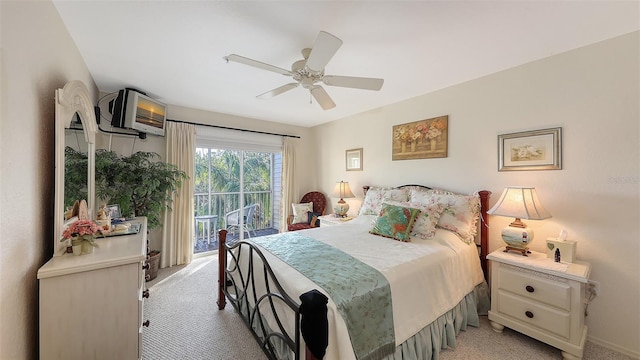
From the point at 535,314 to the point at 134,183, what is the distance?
418 centimetres

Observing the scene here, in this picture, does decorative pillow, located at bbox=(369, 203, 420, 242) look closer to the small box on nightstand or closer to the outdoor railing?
the small box on nightstand

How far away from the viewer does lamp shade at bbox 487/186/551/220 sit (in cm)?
202

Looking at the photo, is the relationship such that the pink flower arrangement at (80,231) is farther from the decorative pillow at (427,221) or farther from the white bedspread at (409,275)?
the decorative pillow at (427,221)

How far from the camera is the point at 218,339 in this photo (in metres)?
2.01

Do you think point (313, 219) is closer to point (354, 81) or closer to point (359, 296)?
point (354, 81)

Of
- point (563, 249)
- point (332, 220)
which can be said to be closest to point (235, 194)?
point (332, 220)

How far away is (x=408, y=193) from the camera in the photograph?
311 cm

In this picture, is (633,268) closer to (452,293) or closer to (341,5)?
(452,293)

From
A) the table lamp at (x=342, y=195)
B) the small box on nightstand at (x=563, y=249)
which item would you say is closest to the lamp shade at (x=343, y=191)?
the table lamp at (x=342, y=195)

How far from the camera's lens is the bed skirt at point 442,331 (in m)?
1.59

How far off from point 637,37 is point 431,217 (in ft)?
6.65

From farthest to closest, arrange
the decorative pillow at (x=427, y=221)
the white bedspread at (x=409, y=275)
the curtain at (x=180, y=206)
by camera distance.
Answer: the curtain at (x=180, y=206)
the decorative pillow at (x=427, y=221)
the white bedspread at (x=409, y=275)

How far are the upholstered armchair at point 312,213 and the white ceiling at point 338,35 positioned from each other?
237 cm

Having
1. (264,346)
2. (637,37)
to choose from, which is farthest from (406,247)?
(637,37)
